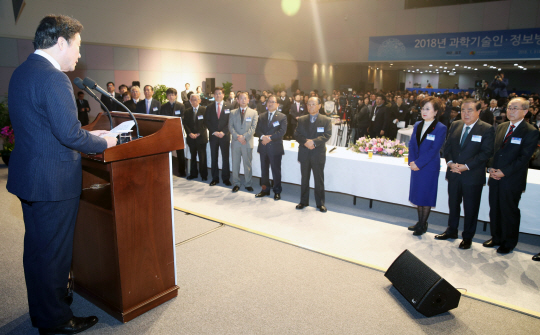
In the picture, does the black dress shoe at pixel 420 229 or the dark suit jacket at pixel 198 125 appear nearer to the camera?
the black dress shoe at pixel 420 229

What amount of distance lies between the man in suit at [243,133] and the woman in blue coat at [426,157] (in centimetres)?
243

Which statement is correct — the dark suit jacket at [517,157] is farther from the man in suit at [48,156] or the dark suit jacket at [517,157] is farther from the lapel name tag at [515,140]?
the man in suit at [48,156]

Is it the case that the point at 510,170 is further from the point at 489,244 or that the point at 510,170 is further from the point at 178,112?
the point at 178,112

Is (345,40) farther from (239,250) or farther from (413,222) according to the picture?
(239,250)

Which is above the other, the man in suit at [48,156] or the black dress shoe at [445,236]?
the man in suit at [48,156]

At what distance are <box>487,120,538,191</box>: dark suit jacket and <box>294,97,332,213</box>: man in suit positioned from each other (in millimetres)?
1890

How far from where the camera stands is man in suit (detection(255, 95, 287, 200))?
493cm

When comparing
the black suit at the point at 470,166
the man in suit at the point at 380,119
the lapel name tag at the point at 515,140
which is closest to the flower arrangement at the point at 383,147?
the black suit at the point at 470,166

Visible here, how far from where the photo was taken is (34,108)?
1.63 meters

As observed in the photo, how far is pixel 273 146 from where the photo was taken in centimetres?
495

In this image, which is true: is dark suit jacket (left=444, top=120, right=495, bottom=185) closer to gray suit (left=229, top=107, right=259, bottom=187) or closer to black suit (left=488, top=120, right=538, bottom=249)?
black suit (left=488, top=120, right=538, bottom=249)

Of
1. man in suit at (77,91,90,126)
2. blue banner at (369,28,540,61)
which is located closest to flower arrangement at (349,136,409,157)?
man in suit at (77,91,90,126)

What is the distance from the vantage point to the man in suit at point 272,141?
16.2 feet

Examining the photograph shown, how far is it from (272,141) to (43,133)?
11.4ft
